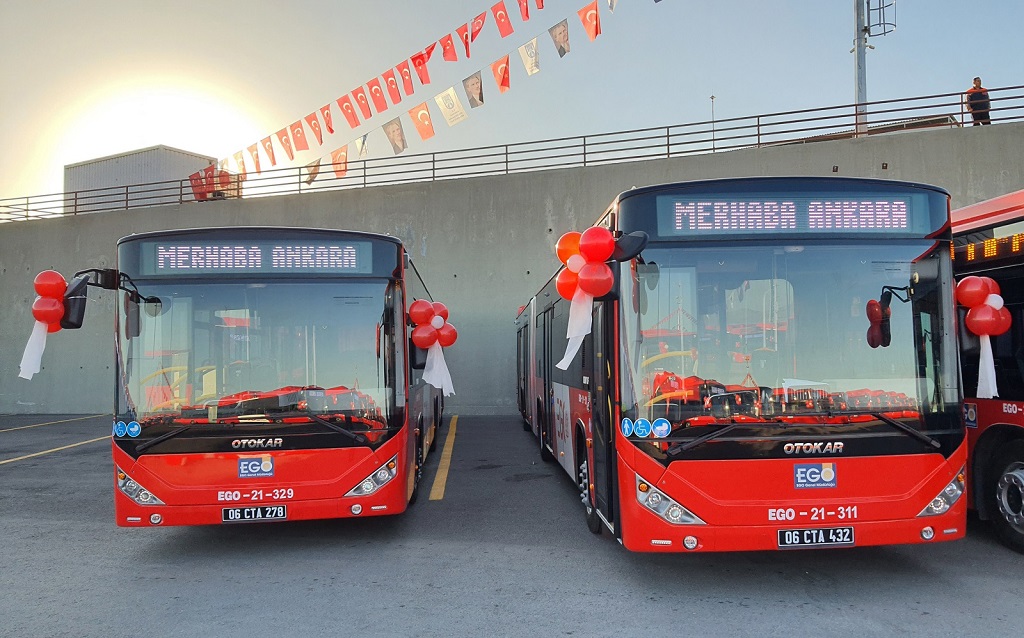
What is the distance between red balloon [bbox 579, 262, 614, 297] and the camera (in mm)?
4797

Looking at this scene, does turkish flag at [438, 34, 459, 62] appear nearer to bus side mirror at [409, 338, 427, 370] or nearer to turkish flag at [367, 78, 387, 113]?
turkish flag at [367, 78, 387, 113]

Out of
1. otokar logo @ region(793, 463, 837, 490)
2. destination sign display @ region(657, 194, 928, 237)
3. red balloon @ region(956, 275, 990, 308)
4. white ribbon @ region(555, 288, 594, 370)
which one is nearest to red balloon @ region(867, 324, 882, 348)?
destination sign display @ region(657, 194, 928, 237)

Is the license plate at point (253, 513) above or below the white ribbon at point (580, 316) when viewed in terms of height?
below

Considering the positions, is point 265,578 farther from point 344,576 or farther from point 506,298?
point 506,298

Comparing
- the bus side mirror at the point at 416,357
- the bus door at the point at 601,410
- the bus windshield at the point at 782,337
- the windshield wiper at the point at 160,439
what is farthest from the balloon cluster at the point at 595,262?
the windshield wiper at the point at 160,439

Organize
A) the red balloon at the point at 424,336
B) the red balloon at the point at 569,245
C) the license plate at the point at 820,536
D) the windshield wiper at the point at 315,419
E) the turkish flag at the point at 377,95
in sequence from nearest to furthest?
the license plate at the point at 820,536 → the red balloon at the point at 569,245 → the windshield wiper at the point at 315,419 → the red balloon at the point at 424,336 → the turkish flag at the point at 377,95

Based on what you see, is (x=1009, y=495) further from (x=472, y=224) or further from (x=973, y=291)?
(x=472, y=224)

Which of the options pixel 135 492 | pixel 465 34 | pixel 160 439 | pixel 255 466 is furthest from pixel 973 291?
pixel 465 34

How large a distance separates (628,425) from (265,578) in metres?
3.06

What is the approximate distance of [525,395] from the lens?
14.4m

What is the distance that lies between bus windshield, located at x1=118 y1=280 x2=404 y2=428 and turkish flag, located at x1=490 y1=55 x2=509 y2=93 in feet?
33.6

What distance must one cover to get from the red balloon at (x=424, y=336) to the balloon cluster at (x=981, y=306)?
451cm

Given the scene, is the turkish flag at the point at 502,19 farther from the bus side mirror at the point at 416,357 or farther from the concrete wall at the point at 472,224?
the bus side mirror at the point at 416,357

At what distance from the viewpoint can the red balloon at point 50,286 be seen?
19.7 feet
